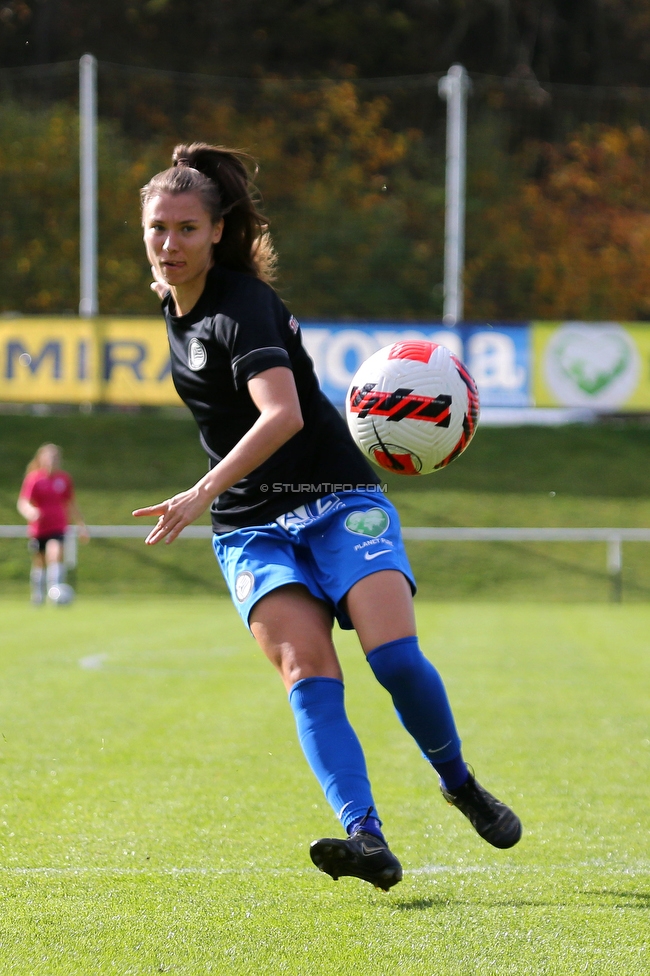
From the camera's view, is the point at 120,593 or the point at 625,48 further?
the point at 625,48

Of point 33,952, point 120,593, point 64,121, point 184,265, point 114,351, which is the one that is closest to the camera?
point 33,952

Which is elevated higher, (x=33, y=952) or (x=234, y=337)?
(x=234, y=337)

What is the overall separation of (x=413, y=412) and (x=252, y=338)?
621 mm

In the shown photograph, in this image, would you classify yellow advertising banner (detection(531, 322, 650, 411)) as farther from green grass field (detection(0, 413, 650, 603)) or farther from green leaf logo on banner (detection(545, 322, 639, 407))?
green grass field (detection(0, 413, 650, 603))

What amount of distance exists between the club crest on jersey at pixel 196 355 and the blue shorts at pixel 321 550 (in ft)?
1.67

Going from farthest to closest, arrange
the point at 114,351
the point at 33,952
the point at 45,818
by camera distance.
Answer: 1. the point at 114,351
2. the point at 45,818
3. the point at 33,952

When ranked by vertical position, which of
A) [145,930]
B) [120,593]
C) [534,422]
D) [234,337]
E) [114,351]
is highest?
[234,337]

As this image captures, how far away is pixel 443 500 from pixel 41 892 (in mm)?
18001

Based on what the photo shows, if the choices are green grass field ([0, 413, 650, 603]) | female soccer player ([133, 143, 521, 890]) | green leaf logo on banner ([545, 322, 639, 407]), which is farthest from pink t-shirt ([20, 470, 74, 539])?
female soccer player ([133, 143, 521, 890])

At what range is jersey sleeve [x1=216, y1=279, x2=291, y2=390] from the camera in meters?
3.38

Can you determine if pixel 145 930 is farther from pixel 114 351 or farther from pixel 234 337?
pixel 114 351

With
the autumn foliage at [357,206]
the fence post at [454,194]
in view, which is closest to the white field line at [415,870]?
the fence post at [454,194]

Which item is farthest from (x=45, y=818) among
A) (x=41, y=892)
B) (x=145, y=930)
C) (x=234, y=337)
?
(x=234, y=337)

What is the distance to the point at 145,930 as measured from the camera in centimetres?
300
